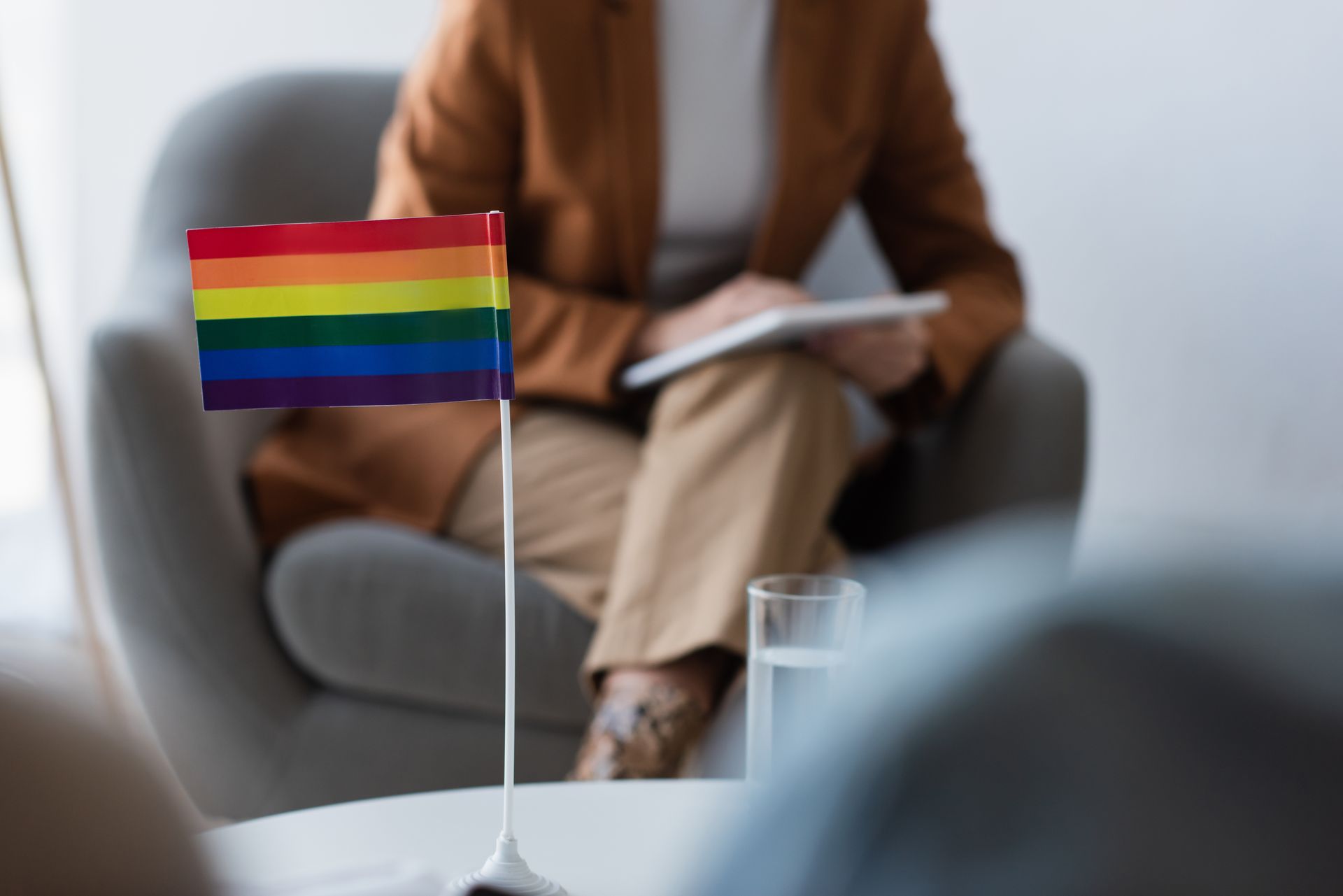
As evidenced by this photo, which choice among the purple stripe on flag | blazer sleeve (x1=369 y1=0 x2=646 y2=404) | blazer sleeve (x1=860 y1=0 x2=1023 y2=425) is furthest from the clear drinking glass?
blazer sleeve (x1=860 y1=0 x2=1023 y2=425)

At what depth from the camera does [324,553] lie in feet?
3.59

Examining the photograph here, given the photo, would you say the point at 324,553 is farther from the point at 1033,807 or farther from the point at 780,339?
the point at 1033,807

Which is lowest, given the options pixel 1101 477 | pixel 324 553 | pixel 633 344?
pixel 1101 477

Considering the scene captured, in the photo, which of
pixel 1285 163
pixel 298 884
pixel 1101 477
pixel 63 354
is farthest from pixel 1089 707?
pixel 63 354

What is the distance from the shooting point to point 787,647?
23.2 inches

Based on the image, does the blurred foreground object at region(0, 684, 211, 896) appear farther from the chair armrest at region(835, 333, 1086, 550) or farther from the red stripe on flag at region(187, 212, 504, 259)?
the chair armrest at region(835, 333, 1086, 550)

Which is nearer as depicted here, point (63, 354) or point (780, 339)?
point (780, 339)

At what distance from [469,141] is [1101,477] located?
4.54 ft

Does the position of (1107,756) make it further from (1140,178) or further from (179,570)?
(1140,178)

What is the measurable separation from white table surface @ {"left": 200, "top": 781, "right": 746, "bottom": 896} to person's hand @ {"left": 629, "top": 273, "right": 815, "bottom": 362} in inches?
25.9

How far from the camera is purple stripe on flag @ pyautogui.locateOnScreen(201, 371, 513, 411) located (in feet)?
1.63

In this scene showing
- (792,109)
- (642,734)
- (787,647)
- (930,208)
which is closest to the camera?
(787,647)

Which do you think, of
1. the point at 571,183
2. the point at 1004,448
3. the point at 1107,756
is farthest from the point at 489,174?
the point at 1107,756

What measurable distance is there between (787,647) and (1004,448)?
70cm
